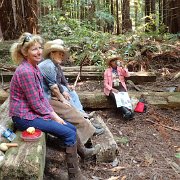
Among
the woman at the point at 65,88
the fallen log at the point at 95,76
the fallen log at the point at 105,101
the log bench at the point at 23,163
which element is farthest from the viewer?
the fallen log at the point at 95,76

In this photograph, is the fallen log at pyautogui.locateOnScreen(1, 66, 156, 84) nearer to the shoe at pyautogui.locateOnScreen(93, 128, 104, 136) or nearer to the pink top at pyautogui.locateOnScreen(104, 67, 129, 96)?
the pink top at pyautogui.locateOnScreen(104, 67, 129, 96)

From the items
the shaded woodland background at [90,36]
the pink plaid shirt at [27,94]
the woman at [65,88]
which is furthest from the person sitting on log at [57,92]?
the shaded woodland background at [90,36]

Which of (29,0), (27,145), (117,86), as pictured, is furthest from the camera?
(29,0)

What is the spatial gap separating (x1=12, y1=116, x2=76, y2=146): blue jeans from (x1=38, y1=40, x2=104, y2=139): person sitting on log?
0.59 meters

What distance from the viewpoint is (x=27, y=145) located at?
3.58 m

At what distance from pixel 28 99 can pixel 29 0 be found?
29.5ft

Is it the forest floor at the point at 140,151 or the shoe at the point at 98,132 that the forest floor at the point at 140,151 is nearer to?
the forest floor at the point at 140,151

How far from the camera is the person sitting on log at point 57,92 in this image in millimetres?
4578

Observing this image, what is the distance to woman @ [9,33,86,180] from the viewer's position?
3.76 metres

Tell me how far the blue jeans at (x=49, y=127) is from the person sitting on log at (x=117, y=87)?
2.58 meters

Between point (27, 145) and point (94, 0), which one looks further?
point (94, 0)

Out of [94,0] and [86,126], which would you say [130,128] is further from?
[94,0]

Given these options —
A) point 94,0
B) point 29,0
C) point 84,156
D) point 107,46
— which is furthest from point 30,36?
point 94,0

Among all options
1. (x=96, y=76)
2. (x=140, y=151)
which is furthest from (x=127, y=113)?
(x=96, y=76)
